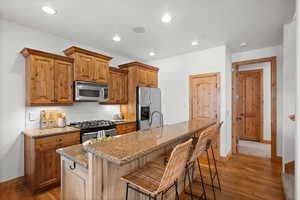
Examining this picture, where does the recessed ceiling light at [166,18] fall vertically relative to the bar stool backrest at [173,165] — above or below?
above

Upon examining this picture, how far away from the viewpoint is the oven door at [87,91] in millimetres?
3023

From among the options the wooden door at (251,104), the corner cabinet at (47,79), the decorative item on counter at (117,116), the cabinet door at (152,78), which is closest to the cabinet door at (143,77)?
the cabinet door at (152,78)

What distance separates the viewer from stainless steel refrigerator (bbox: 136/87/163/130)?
13.1 feet

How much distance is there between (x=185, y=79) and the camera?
4.22m

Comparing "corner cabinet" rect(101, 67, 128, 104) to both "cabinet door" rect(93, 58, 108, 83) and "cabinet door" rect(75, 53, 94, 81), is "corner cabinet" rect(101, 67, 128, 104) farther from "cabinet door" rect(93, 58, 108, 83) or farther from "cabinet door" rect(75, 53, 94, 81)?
"cabinet door" rect(75, 53, 94, 81)

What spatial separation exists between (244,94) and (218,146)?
3018 millimetres

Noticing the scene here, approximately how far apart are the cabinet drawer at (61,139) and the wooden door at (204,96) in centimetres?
281

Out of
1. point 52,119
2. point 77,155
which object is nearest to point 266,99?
point 77,155

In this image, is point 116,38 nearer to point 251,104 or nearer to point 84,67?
point 84,67

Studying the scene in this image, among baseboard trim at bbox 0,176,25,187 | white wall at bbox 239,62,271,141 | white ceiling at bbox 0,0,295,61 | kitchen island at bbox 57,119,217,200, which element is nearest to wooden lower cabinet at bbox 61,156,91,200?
kitchen island at bbox 57,119,217,200

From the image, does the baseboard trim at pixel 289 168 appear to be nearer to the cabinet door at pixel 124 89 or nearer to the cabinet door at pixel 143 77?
the cabinet door at pixel 143 77

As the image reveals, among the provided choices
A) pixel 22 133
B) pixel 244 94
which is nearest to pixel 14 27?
pixel 22 133

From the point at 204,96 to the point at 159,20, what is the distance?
2.21 metres

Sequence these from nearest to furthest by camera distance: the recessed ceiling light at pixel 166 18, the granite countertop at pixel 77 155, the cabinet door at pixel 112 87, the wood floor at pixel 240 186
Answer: the granite countertop at pixel 77 155 < the wood floor at pixel 240 186 < the recessed ceiling light at pixel 166 18 < the cabinet door at pixel 112 87
